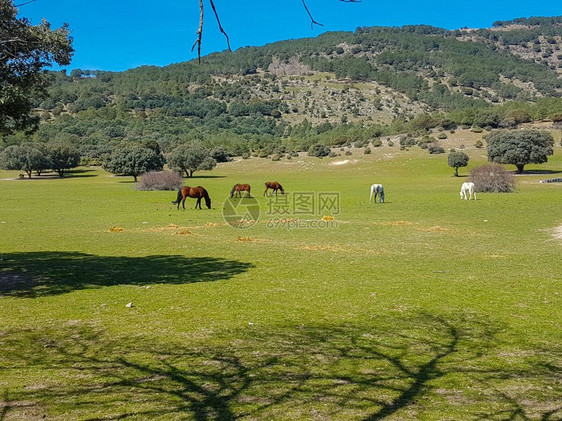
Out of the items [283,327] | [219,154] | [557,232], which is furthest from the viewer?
[219,154]

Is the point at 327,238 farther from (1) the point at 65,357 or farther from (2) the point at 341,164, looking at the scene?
(2) the point at 341,164

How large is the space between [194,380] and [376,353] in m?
2.66

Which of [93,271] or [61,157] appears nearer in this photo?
[93,271]

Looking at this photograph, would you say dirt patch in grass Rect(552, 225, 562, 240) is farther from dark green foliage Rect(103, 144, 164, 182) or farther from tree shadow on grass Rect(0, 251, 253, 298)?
dark green foliage Rect(103, 144, 164, 182)

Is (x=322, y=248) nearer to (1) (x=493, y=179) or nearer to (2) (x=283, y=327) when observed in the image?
(2) (x=283, y=327)

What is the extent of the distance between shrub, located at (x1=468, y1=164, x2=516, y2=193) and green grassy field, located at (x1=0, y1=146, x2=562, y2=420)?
92.7 feet

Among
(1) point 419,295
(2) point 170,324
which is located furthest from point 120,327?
(1) point 419,295

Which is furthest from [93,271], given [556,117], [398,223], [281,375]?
[556,117]

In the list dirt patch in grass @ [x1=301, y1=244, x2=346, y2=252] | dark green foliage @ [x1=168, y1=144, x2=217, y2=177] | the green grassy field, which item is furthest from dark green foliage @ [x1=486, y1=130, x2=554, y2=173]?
dirt patch in grass @ [x1=301, y1=244, x2=346, y2=252]

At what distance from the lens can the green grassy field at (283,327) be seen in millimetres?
5562

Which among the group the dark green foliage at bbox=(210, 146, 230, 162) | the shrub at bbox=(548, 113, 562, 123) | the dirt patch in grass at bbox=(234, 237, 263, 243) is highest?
the shrub at bbox=(548, 113, 562, 123)

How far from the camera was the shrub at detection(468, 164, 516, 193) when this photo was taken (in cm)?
4822

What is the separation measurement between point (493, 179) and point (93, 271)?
142 feet

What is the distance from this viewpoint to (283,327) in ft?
28.5
